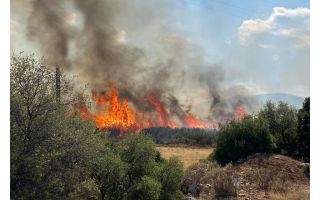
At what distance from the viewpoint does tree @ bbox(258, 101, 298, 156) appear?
132 ft

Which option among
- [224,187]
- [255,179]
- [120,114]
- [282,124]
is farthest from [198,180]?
[120,114]

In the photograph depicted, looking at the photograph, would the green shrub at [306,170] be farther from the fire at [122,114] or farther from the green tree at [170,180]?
the fire at [122,114]

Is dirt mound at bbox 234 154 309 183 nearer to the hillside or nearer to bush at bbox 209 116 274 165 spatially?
the hillside

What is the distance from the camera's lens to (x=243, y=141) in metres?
35.7

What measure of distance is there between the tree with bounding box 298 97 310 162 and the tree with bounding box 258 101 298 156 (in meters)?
1.25

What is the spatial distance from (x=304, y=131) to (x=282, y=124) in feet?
11.6

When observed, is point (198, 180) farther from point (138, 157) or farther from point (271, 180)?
point (138, 157)

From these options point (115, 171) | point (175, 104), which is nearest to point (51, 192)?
point (115, 171)

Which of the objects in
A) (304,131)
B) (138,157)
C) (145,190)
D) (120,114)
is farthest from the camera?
(120,114)

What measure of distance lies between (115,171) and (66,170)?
3851 mm

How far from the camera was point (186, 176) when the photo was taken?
2970 cm

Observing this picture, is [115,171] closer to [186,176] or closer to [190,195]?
[190,195]

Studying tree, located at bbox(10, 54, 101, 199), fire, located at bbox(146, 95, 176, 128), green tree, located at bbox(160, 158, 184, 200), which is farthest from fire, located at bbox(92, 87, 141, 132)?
tree, located at bbox(10, 54, 101, 199)
